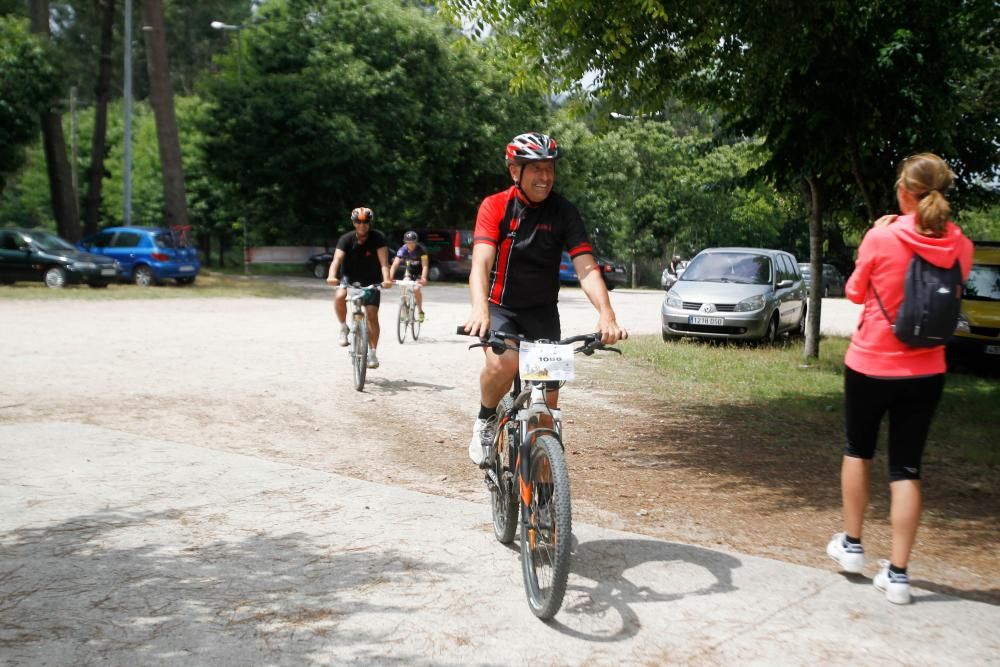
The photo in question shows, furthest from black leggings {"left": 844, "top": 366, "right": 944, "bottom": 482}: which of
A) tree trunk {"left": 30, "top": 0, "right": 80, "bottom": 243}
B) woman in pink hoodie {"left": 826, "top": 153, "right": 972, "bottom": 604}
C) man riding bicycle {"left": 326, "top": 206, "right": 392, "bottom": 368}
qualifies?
tree trunk {"left": 30, "top": 0, "right": 80, "bottom": 243}

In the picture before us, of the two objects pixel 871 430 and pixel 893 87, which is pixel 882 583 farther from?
pixel 893 87

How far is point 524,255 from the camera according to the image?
16.8 feet

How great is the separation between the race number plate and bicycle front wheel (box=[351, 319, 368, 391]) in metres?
6.35

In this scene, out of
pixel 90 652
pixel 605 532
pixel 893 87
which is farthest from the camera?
pixel 893 87

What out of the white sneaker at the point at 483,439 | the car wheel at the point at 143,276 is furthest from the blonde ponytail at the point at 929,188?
the car wheel at the point at 143,276

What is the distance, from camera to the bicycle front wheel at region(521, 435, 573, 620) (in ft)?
13.5

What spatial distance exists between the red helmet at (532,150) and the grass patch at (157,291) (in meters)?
20.9

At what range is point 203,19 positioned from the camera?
61094mm

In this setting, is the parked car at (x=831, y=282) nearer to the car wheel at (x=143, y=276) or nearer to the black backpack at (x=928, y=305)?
the car wheel at (x=143, y=276)

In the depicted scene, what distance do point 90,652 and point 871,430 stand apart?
338 cm

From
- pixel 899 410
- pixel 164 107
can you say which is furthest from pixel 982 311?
pixel 164 107

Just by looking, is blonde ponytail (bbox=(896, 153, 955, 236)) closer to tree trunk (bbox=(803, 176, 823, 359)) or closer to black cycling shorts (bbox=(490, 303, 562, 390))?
black cycling shorts (bbox=(490, 303, 562, 390))

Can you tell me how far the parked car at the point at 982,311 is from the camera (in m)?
13.4

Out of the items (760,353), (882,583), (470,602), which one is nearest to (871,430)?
(882,583)
